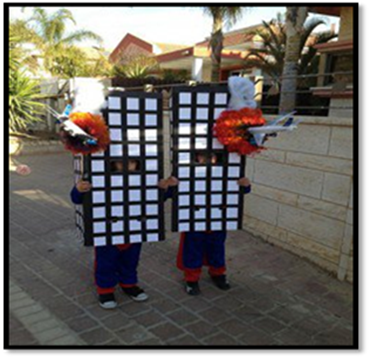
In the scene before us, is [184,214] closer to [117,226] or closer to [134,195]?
[134,195]

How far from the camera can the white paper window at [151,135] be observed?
3242 mm

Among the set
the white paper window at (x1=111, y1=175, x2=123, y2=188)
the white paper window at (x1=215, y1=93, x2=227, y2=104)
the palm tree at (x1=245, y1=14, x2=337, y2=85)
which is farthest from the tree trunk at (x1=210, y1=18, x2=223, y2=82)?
the white paper window at (x1=111, y1=175, x2=123, y2=188)

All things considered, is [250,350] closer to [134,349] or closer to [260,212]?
[134,349]

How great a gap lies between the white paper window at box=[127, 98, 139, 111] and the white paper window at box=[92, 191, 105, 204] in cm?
73

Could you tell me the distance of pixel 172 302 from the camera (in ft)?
11.6

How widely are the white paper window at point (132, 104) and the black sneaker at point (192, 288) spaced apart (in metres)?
1.73

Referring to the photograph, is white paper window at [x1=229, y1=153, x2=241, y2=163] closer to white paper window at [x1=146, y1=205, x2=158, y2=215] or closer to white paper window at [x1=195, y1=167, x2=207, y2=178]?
white paper window at [x1=195, y1=167, x2=207, y2=178]

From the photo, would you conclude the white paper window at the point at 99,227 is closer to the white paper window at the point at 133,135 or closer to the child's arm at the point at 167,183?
the child's arm at the point at 167,183

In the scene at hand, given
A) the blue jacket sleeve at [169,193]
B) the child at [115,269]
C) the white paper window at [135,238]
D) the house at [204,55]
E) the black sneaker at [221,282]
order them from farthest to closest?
the house at [204,55], the black sneaker at [221,282], the blue jacket sleeve at [169,193], the white paper window at [135,238], the child at [115,269]

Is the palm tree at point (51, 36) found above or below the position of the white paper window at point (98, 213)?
above

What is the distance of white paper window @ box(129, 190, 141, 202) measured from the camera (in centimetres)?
331

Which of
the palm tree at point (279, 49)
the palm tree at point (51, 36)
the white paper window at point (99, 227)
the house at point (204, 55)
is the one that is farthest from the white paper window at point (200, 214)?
the palm tree at point (51, 36)

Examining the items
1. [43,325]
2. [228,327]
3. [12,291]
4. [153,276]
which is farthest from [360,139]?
[12,291]

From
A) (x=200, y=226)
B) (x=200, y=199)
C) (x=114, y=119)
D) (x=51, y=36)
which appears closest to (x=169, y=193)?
(x=200, y=199)
